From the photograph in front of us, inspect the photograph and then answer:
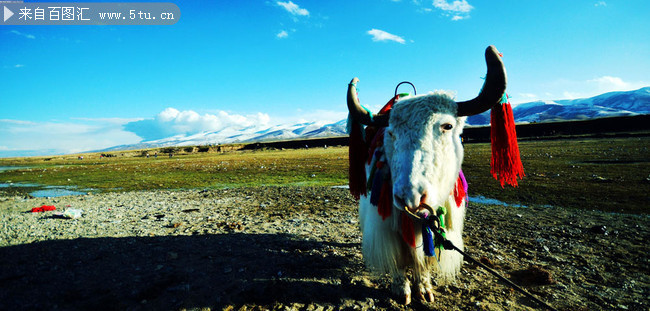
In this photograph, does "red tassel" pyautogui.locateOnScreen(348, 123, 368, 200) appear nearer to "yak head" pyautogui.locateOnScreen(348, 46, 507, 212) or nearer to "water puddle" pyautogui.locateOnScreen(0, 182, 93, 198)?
"yak head" pyautogui.locateOnScreen(348, 46, 507, 212)

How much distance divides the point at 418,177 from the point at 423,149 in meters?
0.31

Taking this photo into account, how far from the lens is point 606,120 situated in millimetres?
45594

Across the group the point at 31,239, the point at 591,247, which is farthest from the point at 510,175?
the point at 31,239

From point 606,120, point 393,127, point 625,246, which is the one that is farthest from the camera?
point 606,120

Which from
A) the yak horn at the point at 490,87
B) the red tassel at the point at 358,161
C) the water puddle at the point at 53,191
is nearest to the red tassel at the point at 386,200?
the red tassel at the point at 358,161

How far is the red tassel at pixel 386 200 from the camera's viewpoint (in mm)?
3064

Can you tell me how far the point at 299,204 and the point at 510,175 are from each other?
20.5 ft

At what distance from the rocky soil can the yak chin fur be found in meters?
0.46

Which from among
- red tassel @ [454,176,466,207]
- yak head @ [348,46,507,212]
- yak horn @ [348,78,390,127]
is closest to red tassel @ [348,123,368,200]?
yak horn @ [348,78,390,127]

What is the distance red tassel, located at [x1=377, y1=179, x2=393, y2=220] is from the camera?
10.1ft

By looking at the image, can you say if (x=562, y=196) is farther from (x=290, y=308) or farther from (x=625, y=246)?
(x=290, y=308)

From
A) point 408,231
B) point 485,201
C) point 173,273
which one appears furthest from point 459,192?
point 485,201

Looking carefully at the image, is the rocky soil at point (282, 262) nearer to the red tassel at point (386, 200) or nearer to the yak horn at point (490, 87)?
the red tassel at point (386, 200)

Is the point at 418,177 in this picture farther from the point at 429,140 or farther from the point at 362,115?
the point at 362,115
